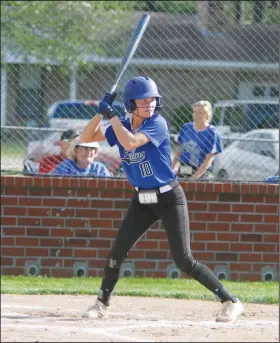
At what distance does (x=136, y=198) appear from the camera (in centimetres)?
749

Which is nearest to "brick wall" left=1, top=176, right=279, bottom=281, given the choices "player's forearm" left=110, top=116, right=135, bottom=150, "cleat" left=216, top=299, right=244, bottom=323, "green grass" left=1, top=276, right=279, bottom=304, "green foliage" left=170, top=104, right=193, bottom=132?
"green grass" left=1, top=276, right=279, bottom=304

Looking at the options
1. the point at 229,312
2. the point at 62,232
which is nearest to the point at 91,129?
the point at 229,312

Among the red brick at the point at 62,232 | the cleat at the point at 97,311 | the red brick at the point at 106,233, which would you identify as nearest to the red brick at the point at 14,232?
the red brick at the point at 62,232

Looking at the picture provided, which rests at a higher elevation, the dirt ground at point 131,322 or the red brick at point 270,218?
the red brick at point 270,218

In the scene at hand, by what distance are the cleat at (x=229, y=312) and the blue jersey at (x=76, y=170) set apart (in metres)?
3.35

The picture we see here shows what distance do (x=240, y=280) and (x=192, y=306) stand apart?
2183mm

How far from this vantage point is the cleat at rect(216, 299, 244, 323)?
7406 millimetres

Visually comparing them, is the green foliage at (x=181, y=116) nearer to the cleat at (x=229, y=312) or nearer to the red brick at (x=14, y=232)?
the red brick at (x=14, y=232)

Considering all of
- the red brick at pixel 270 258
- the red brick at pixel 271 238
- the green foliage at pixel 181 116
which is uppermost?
the green foliage at pixel 181 116

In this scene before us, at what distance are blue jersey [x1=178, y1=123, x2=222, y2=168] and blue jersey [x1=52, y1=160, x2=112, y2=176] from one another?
84 cm

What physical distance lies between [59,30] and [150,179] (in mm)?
7712

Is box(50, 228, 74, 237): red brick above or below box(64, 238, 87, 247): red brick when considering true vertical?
above

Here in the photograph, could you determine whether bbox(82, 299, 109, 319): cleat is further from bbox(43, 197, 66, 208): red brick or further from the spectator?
the spectator

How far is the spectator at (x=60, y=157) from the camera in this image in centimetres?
1058
